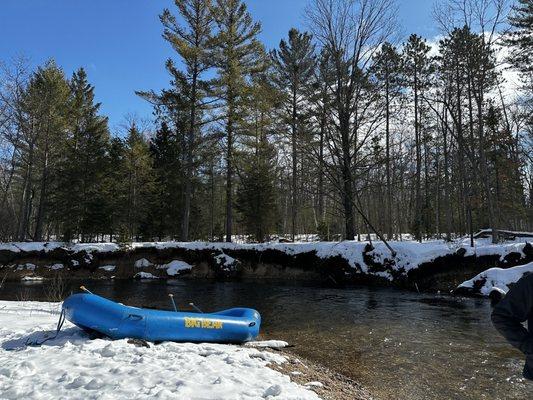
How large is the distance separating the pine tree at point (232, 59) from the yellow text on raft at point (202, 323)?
16647mm

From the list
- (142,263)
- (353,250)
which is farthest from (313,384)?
(142,263)

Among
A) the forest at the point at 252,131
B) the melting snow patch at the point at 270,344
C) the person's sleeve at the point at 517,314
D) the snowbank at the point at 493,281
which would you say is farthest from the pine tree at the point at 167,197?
the person's sleeve at the point at 517,314

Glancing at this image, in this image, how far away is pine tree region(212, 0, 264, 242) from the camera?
2256 centimetres

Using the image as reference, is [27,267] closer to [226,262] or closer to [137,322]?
[226,262]

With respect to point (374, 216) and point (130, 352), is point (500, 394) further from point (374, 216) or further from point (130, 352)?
point (374, 216)

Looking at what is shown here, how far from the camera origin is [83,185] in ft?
87.8

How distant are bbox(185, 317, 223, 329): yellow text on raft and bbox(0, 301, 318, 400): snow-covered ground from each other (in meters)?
0.41

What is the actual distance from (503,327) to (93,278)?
2064 cm

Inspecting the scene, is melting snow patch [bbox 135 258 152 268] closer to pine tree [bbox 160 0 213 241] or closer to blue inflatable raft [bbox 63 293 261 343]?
pine tree [bbox 160 0 213 241]

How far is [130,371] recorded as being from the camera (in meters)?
4.59

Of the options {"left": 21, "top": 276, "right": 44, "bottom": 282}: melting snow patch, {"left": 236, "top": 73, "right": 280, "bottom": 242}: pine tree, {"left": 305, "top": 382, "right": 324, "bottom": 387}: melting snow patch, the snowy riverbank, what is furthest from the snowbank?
{"left": 21, "top": 276, "right": 44, "bottom": 282}: melting snow patch

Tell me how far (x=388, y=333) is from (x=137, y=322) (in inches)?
201

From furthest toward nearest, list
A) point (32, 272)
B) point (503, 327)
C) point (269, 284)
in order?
point (32, 272), point (269, 284), point (503, 327)

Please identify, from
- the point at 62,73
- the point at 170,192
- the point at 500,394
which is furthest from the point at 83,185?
the point at 500,394
